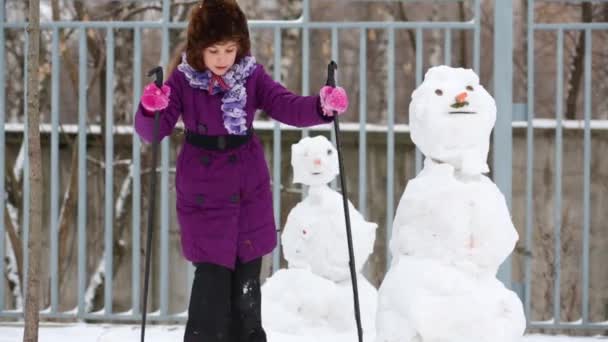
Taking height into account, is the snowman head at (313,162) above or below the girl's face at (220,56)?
below

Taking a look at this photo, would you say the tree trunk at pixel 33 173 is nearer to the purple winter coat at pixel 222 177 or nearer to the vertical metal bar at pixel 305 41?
the purple winter coat at pixel 222 177

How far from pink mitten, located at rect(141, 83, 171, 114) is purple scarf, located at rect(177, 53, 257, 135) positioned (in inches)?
7.5

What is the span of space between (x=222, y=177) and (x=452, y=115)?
2.32 ft

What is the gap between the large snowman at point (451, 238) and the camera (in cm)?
287

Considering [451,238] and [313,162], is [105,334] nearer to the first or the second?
[313,162]

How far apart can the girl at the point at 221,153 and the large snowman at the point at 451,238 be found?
0.38m

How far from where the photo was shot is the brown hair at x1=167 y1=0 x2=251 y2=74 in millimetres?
2840

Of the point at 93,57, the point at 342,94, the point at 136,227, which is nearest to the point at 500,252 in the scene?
the point at 342,94

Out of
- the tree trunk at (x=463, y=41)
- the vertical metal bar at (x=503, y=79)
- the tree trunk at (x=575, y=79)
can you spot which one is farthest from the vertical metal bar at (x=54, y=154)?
the tree trunk at (x=575, y=79)

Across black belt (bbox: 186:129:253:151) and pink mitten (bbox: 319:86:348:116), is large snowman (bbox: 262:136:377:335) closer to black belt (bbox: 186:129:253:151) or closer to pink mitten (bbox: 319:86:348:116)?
black belt (bbox: 186:129:253:151)

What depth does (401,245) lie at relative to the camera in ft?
9.80

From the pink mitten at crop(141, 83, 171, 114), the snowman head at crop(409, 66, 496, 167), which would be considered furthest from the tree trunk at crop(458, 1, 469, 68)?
the pink mitten at crop(141, 83, 171, 114)

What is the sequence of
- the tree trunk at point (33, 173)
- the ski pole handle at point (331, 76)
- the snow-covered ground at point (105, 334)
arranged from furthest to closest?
the snow-covered ground at point (105, 334), the tree trunk at point (33, 173), the ski pole handle at point (331, 76)

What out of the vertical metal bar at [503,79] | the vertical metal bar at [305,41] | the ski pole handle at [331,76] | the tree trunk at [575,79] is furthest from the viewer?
the tree trunk at [575,79]
